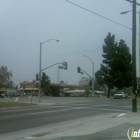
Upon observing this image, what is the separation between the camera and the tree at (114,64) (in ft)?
230

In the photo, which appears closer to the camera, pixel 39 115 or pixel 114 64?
pixel 39 115

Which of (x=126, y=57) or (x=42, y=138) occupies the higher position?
(x=126, y=57)

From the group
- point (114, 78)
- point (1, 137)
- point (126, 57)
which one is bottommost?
point (1, 137)

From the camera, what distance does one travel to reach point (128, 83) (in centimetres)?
7319

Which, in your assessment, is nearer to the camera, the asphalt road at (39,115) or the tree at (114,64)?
the asphalt road at (39,115)

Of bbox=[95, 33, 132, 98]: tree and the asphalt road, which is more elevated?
bbox=[95, 33, 132, 98]: tree

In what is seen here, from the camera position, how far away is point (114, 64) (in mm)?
70438

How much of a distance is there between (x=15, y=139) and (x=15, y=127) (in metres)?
3.79

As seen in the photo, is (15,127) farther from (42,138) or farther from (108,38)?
(108,38)

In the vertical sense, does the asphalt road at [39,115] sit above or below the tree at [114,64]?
below

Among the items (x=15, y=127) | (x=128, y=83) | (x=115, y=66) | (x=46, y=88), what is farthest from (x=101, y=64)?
(x=15, y=127)

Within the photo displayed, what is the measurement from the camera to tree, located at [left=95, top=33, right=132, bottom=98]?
7019cm

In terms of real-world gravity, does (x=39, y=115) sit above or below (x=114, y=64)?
below

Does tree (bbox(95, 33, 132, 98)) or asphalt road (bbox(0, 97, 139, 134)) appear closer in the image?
asphalt road (bbox(0, 97, 139, 134))
